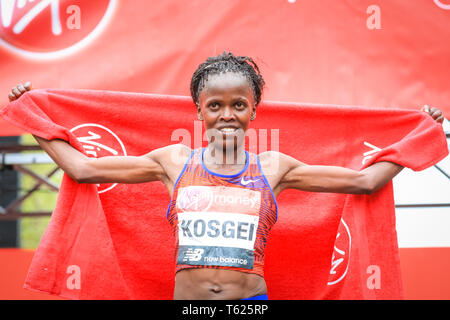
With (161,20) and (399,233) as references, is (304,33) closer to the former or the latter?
(161,20)

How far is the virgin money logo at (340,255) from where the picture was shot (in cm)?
262

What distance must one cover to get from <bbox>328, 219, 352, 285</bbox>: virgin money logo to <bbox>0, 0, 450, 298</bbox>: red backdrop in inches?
32.7

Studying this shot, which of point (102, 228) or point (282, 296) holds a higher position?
point (102, 228)

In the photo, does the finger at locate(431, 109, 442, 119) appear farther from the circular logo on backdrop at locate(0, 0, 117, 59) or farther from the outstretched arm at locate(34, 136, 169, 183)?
the circular logo on backdrop at locate(0, 0, 117, 59)

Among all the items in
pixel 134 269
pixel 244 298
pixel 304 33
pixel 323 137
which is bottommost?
pixel 244 298

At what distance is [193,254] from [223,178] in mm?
375

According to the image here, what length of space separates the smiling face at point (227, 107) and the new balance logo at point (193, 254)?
19.6 inches

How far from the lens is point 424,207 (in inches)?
124

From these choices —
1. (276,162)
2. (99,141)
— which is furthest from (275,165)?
(99,141)

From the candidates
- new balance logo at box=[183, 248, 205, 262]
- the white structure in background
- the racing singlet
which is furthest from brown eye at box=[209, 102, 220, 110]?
the white structure in background

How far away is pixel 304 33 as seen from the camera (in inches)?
114

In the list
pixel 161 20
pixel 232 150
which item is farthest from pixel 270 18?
pixel 232 150

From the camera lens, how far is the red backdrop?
288cm

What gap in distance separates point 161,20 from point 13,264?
84.6 inches
